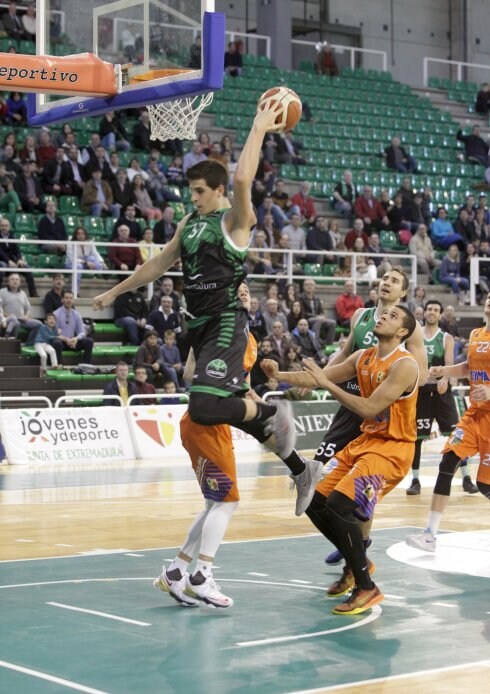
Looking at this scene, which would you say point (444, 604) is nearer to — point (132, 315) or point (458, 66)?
point (132, 315)

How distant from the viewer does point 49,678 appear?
5574 millimetres

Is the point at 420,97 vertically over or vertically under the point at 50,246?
over

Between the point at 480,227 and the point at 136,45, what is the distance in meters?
19.3

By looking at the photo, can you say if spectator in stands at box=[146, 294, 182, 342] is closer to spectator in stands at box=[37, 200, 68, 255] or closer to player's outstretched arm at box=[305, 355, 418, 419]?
spectator in stands at box=[37, 200, 68, 255]

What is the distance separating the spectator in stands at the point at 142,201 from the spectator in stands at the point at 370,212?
5752 mm

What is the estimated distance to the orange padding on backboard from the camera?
841cm

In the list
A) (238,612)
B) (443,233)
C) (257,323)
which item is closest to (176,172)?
(257,323)

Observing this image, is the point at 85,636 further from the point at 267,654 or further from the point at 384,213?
the point at 384,213

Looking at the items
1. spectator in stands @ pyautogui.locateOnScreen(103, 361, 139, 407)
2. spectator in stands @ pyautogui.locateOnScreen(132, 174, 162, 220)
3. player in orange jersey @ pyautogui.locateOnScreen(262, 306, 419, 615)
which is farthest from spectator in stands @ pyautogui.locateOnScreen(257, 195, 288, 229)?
player in orange jersey @ pyautogui.locateOnScreen(262, 306, 419, 615)

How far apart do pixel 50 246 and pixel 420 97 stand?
52.4 ft

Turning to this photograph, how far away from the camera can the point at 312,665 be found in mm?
5871

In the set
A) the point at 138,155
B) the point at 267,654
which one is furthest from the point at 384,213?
the point at 267,654

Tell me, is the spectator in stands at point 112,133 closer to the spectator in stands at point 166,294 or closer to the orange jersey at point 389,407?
the spectator in stands at point 166,294

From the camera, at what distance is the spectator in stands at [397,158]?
1175 inches
